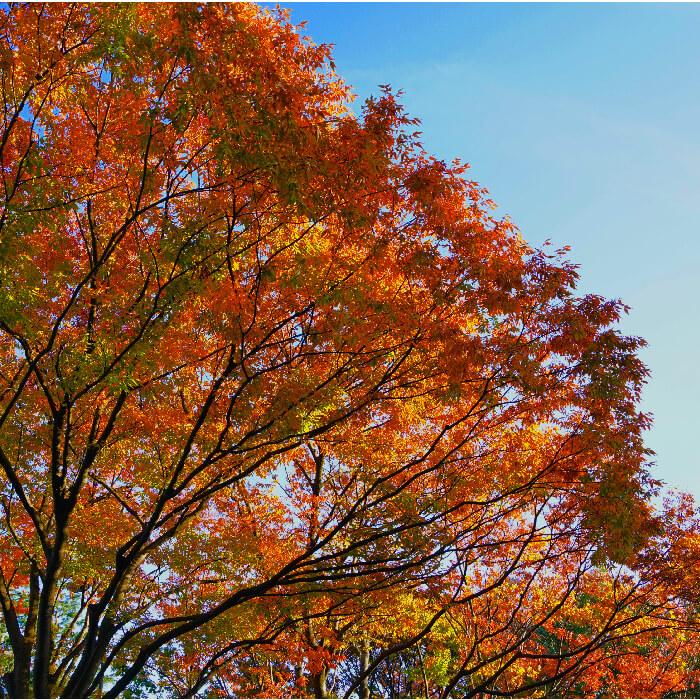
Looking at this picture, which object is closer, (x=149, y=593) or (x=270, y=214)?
(x=270, y=214)

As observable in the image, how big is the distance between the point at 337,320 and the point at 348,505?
710 cm

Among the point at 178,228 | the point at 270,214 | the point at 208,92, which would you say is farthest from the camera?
the point at 270,214

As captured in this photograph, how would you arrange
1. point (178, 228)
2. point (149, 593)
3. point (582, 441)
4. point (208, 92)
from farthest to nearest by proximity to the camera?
1. point (149, 593)
2. point (582, 441)
3. point (178, 228)
4. point (208, 92)

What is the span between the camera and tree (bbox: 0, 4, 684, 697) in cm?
731

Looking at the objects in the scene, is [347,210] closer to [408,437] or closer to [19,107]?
[19,107]

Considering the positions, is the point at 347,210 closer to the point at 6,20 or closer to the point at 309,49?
the point at 309,49

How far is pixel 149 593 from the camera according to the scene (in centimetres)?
1416

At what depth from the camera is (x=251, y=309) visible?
843 cm

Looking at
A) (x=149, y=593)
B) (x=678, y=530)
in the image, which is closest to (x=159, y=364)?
(x=149, y=593)

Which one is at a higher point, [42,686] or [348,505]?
[348,505]

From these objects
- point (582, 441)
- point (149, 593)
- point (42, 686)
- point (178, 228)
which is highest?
point (178, 228)

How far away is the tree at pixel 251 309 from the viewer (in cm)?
731

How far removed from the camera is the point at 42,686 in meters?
8.80

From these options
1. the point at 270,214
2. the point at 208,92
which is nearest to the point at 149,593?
the point at 270,214
